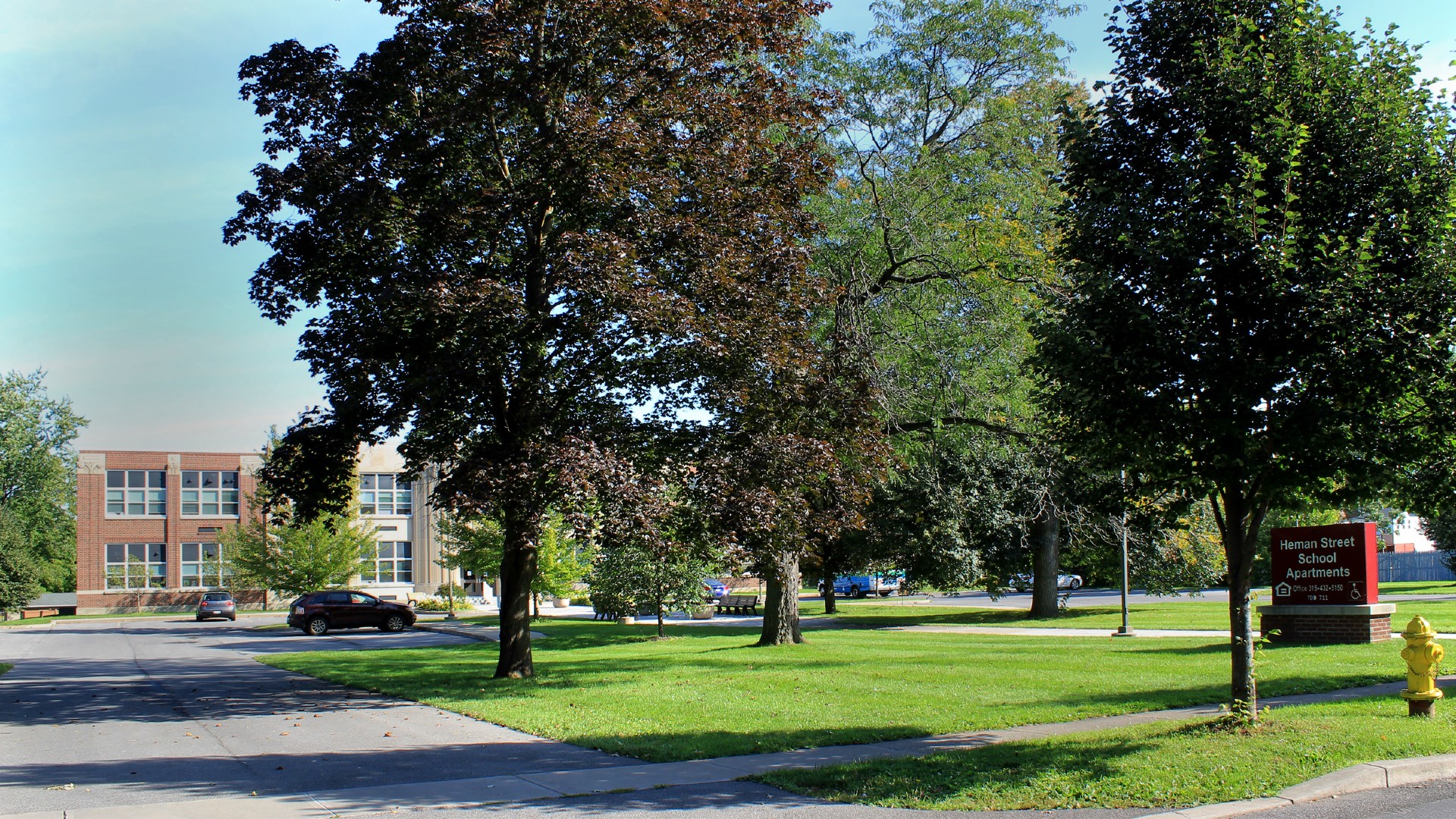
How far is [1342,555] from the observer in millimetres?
18703

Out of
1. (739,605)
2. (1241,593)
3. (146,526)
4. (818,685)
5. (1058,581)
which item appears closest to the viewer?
(1241,593)

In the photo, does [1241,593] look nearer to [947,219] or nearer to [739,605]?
[947,219]

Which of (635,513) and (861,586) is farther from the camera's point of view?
(861,586)

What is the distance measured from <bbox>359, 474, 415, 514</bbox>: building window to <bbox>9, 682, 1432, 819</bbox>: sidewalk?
5703cm

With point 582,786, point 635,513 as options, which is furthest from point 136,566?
point 582,786

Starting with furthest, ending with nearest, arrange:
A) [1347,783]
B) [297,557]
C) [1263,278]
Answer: [297,557], [1263,278], [1347,783]

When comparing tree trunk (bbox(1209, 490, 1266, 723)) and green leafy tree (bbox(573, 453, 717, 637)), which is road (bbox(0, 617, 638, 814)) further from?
tree trunk (bbox(1209, 490, 1266, 723))

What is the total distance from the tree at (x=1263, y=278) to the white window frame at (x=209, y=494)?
64.2m

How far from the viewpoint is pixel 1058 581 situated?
55.8 metres

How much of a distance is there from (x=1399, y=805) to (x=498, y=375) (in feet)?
40.7

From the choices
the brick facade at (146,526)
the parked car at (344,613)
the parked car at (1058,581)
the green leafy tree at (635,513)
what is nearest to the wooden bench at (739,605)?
the parked car at (1058,581)

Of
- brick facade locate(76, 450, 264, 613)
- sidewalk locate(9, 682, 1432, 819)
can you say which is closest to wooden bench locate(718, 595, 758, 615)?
brick facade locate(76, 450, 264, 613)

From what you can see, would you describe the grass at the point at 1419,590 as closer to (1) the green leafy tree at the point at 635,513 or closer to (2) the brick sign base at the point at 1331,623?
(2) the brick sign base at the point at 1331,623

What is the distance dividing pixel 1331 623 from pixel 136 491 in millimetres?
63498
